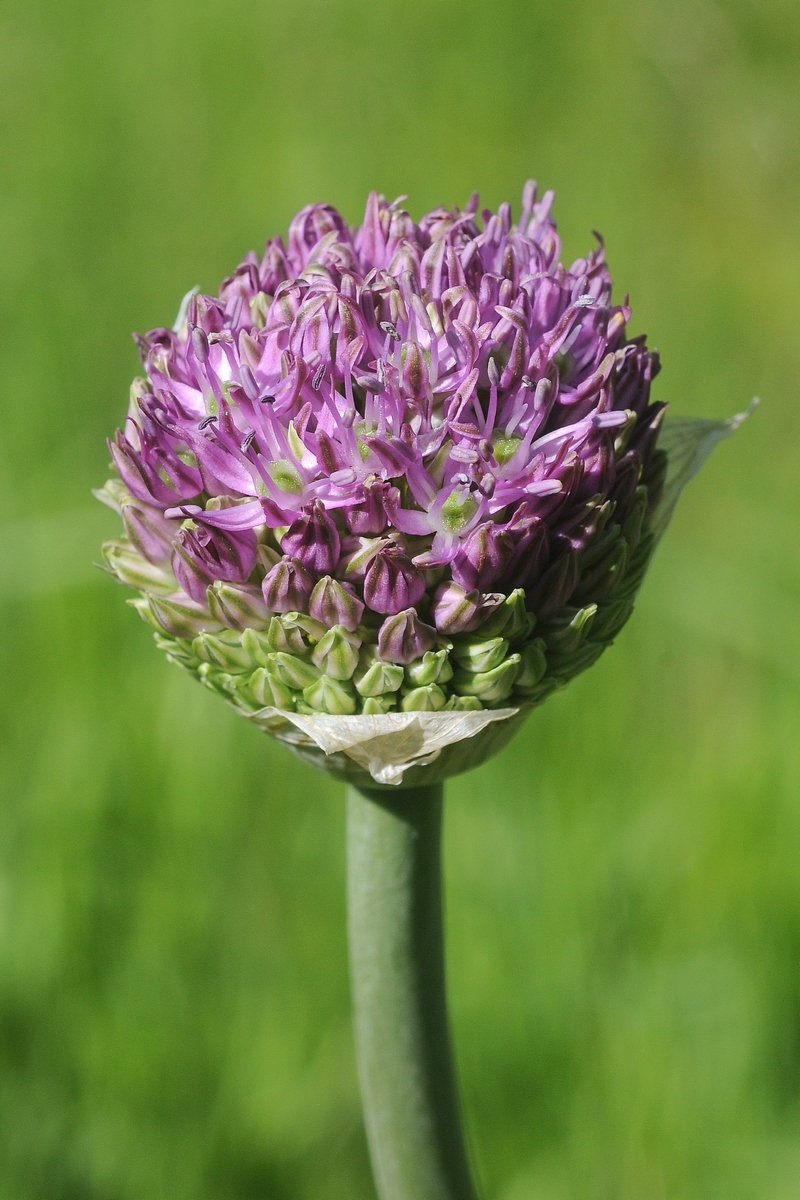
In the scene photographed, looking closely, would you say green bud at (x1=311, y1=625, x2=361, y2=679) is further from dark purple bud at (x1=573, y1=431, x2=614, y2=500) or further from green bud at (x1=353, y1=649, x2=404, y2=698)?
dark purple bud at (x1=573, y1=431, x2=614, y2=500)

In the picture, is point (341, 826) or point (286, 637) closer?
point (286, 637)

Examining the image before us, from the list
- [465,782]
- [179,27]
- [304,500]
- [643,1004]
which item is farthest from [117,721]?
[179,27]

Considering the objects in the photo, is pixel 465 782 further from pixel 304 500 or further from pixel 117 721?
pixel 304 500

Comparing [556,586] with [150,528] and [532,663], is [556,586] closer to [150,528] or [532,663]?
[532,663]

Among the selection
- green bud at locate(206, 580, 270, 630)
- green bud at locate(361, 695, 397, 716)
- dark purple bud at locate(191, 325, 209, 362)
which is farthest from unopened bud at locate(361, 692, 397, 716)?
dark purple bud at locate(191, 325, 209, 362)

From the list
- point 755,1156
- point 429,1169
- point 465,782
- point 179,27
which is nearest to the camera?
point 429,1169

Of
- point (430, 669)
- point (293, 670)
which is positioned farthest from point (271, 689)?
point (430, 669)
